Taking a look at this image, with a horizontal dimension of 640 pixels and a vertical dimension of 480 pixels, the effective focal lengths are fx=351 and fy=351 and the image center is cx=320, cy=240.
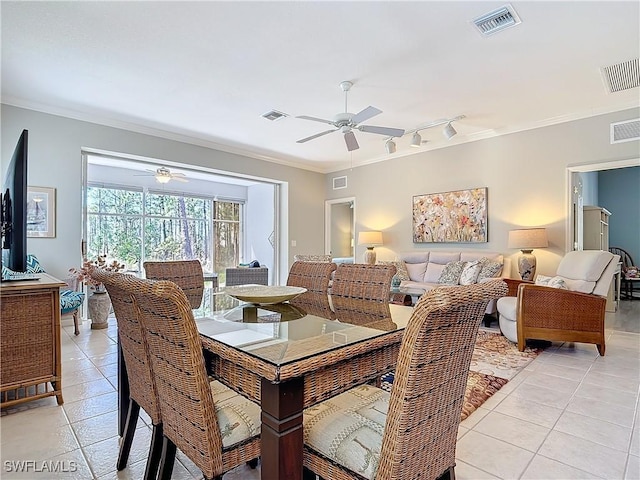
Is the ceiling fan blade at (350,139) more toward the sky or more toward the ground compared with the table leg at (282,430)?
more toward the sky

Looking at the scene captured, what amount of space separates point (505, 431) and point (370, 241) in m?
4.49

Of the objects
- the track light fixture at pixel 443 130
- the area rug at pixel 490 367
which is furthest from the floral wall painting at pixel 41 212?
the track light fixture at pixel 443 130

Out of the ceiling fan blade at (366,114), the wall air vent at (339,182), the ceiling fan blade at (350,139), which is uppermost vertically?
the wall air vent at (339,182)

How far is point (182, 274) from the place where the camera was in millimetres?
2600

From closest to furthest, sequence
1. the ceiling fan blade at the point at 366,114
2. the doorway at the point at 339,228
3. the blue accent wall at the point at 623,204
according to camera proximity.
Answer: the ceiling fan blade at the point at 366,114 → the blue accent wall at the point at 623,204 → the doorway at the point at 339,228

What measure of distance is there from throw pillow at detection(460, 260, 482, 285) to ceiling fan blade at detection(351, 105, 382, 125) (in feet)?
8.70

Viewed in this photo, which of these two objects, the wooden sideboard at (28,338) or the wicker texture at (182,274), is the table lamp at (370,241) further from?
the wooden sideboard at (28,338)

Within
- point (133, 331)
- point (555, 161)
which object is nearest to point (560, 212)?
point (555, 161)

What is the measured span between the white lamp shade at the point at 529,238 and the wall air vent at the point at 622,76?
1688mm

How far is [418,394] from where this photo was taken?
36.2 inches

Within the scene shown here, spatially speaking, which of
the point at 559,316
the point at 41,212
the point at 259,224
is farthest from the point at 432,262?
the point at 41,212

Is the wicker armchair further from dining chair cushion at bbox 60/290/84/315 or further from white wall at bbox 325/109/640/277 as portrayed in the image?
dining chair cushion at bbox 60/290/84/315

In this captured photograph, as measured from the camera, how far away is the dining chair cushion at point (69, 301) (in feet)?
12.2

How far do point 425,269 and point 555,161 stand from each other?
2.30 meters
